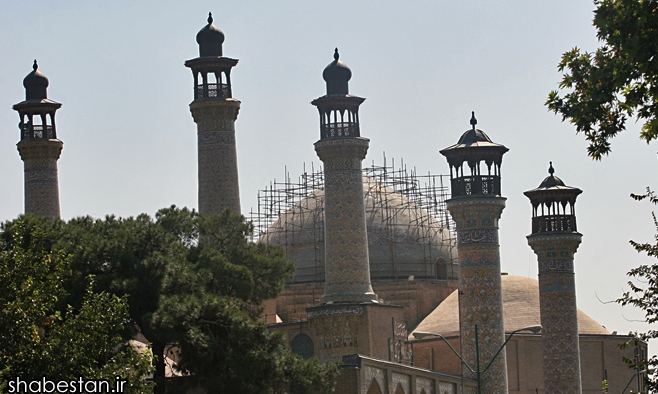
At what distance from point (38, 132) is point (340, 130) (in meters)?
8.62

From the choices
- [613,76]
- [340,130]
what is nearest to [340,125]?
[340,130]

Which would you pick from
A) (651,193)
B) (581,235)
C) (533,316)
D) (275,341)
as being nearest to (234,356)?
(275,341)

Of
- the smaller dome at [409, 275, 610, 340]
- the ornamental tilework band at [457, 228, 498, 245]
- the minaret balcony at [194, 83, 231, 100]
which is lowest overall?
the smaller dome at [409, 275, 610, 340]

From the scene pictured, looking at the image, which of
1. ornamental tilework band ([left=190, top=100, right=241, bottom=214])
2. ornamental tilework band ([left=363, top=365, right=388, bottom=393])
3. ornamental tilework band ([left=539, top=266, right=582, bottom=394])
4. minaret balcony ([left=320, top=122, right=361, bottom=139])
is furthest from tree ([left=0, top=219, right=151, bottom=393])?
ornamental tilework band ([left=539, top=266, right=582, bottom=394])

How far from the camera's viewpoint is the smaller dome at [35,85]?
1529 inches

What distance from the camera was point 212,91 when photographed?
35781mm

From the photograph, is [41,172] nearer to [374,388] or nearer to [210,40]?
[210,40]

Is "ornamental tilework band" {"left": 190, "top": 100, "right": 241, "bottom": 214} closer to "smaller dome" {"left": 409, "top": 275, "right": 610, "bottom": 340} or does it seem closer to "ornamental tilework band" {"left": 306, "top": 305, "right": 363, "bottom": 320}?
"ornamental tilework band" {"left": 306, "top": 305, "right": 363, "bottom": 320}

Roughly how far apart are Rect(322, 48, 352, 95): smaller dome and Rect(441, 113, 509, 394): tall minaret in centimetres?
322

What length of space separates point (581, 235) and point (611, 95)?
88.6ft

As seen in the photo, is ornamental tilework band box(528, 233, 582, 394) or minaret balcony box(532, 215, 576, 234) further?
minaret balcony box(532, 215, 576, 234)

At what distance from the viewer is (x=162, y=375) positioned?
25344 mm

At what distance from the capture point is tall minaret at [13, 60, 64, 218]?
3731cm

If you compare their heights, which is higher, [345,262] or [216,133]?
[216,133]
